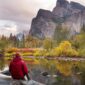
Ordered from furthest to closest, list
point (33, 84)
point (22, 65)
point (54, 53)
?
1. point (54, 53)
2. point (33, 84)
3. point (22, 65)

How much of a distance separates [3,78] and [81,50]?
96.9 m

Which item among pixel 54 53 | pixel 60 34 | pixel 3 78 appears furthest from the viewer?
pixel 60 34

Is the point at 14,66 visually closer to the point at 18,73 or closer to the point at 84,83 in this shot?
the point at 18,73

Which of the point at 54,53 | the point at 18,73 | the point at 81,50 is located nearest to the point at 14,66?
the point at 18,73

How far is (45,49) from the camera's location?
165375 mm

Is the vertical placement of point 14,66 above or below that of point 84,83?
above

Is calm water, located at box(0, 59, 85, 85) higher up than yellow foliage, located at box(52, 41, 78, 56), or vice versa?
yellow foliage, located at box(52, 41, 78, 56)

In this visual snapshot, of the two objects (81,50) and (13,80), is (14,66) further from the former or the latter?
(81,50)

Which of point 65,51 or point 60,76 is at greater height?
point 65,51

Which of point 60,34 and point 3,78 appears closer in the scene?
point 3,78

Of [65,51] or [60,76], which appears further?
[65,51]

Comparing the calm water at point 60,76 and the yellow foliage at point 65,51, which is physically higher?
the yellow foliage at point 65,51

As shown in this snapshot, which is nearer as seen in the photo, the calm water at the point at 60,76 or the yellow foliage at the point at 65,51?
the calm water at the point at 60,76

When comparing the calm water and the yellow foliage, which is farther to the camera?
the yellow foliage
